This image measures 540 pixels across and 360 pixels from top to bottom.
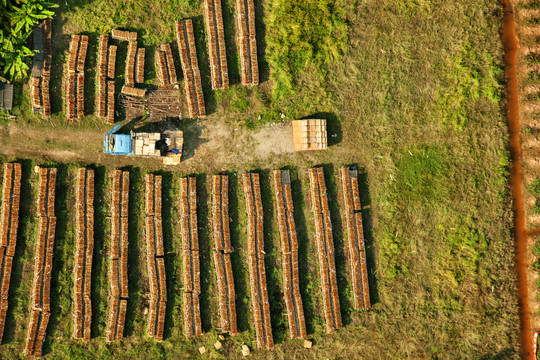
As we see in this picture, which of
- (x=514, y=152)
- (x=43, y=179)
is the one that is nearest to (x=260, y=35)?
(x=43, y=179)

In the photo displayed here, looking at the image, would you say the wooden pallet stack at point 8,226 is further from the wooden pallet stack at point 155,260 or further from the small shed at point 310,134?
the small shed at point 310,134

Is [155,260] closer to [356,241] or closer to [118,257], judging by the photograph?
[118,257]

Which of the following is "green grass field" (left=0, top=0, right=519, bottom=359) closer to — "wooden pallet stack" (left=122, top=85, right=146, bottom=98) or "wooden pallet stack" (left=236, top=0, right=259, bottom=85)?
"wooden pallet stack" (left=236, top=0, right=259, bottom=85)

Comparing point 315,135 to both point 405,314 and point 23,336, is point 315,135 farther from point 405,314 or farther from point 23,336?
point 23,336

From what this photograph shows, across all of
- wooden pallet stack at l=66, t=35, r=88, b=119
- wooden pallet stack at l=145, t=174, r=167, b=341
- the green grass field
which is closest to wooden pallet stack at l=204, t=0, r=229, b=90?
the green grass field

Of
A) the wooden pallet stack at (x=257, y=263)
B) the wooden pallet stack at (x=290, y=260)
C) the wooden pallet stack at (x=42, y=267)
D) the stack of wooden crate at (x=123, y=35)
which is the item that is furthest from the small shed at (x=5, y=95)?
the wooden pallet stack at (x=290, y=260)

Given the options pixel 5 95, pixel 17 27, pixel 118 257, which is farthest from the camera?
pixel 118 257

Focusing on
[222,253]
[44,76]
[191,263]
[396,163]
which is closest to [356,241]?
[396,163]
